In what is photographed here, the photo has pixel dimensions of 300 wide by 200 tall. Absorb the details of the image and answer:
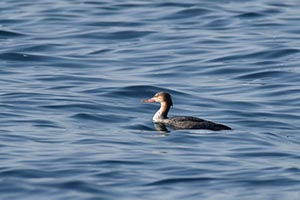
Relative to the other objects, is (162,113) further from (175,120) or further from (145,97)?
(145,97)

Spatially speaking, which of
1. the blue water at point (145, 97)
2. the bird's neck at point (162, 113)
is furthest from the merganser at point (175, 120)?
the blue water at point (145, 97)

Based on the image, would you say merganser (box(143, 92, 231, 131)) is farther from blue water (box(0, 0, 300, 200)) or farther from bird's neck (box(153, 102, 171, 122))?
blue water (box(0, 0, 300, 200))

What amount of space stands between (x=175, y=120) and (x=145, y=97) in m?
3.46

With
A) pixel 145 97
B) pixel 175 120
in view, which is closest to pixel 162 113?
pixel 175 120

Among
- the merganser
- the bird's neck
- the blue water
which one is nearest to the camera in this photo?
the blue water

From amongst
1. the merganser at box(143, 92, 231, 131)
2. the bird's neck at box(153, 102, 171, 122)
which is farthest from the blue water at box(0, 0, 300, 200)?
the bird's neck at box(153, 102, 171, 122)

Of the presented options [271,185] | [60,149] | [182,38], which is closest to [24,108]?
[60,149]

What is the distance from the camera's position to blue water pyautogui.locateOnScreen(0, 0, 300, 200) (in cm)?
1916

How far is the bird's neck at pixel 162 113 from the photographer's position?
79.7 feet

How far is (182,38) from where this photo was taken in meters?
34.8

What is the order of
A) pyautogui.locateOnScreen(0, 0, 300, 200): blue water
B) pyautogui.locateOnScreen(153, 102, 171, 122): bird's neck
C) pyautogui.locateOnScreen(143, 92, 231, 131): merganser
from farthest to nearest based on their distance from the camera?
pyautogui.locateOnScreen(153, 102, 171, 122): bird's neck, pyautogui.locateOnScreen(143, 92, 231, 131): merganser, pyautogui.locateOnScreen(0, 0, 300, 200): blue water

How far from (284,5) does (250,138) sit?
16.9m

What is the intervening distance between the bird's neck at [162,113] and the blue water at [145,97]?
595 mm

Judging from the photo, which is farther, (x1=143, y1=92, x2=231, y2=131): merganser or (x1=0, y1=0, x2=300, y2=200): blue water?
(x1=143, y1=92, x2=231, y2=131): merganser
